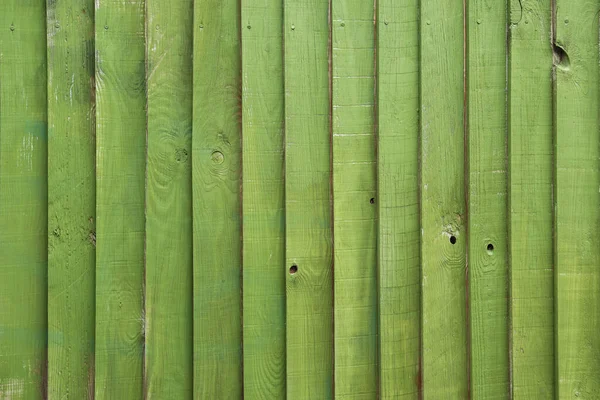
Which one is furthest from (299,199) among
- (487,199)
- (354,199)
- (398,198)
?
(487,199)

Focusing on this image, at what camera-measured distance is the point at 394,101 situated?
192cm

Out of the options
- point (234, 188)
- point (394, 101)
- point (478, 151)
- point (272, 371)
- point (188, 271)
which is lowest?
point (272, 371)

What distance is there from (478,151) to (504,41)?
0.37 m

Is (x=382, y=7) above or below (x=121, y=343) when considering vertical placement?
above

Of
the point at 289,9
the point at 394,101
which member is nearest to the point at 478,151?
the point at 394,101

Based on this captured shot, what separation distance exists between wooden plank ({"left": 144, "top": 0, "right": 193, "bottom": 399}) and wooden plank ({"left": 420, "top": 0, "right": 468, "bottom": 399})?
0.76 metres

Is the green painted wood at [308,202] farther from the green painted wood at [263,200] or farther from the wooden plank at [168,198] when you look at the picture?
the wooden plank at [168,198]

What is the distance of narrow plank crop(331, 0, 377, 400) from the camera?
1.90 metres

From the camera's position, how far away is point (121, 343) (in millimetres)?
1871

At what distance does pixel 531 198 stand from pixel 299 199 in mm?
762

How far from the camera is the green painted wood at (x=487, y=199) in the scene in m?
1.93

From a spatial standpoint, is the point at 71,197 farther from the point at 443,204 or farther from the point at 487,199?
the point at 487,199

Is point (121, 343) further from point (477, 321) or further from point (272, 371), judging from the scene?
point (477, 321)

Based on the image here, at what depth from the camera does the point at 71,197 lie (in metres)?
1.86
